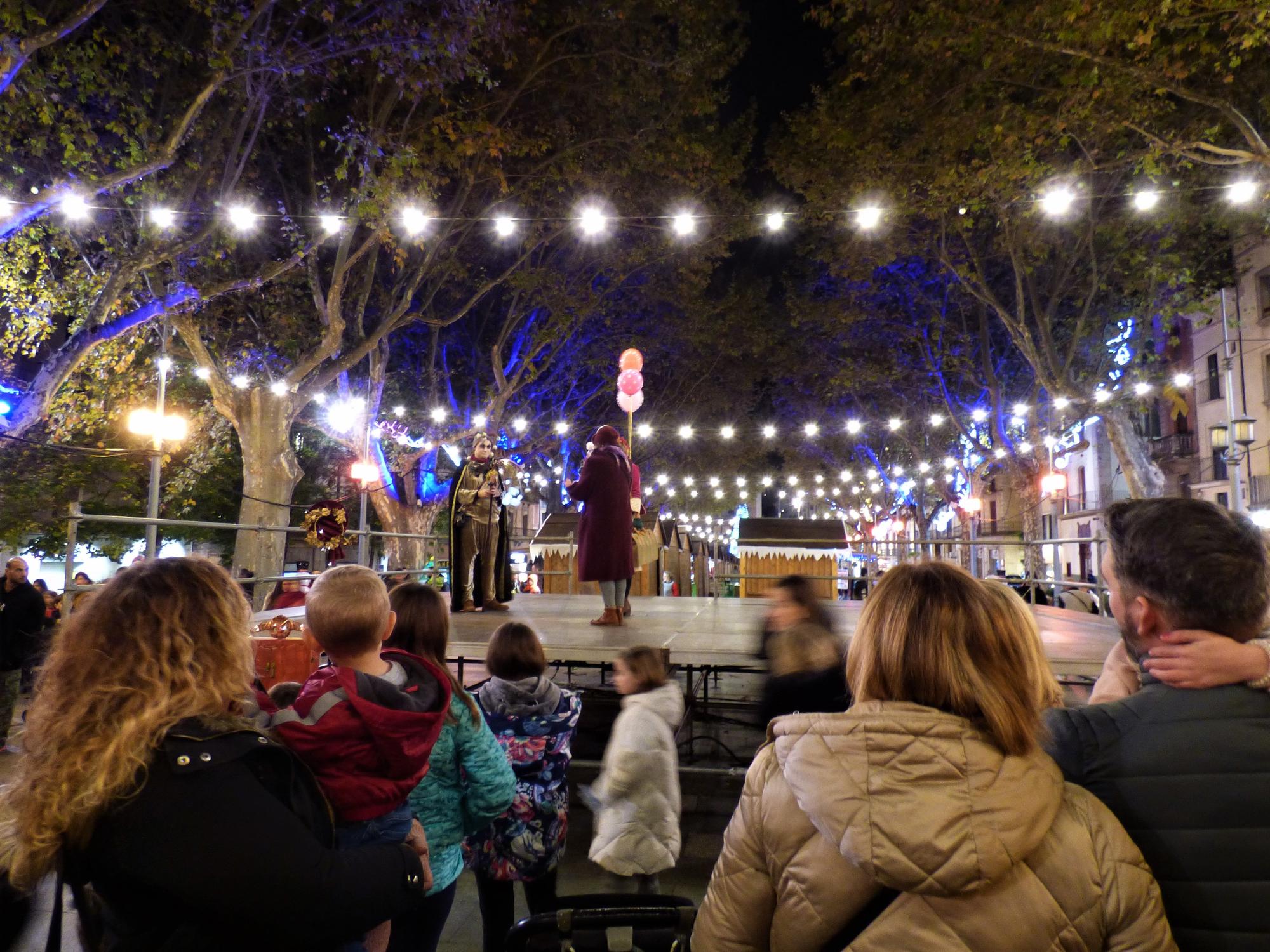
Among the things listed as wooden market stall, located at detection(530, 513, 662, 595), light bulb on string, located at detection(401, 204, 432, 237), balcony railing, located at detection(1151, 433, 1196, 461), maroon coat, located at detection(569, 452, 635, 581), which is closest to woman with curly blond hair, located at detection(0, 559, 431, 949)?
maroon coat, located at detection(569, 452, 635, 581)

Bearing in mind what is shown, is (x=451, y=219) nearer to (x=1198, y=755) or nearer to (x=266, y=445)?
(x=266, y=445)

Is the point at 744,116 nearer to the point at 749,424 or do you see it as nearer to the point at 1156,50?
the point at 1156,50

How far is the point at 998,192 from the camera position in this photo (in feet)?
35.2

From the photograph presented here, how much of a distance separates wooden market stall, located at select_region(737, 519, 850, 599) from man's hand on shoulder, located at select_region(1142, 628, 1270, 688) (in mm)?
11458

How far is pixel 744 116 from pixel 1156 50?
10149 mm

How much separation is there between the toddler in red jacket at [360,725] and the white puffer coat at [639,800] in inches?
55.9

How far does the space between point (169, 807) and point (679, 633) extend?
580 cm

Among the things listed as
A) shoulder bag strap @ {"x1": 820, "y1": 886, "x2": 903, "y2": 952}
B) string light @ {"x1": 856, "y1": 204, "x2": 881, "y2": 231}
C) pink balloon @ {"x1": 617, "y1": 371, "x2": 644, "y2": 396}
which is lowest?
shoulder bag strap @ {"x1": 820, "y1": 886, "x2": 903, "y2": 952}

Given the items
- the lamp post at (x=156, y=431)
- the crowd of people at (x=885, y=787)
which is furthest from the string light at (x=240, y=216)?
the crowd of people at (x=885, y=787)

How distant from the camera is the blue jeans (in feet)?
6.41

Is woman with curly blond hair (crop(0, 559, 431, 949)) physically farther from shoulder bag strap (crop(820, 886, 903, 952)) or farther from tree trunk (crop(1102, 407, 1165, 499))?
tree trunk (crop(1102, 407, 1165, 499))

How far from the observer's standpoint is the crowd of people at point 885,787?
4.28 feet

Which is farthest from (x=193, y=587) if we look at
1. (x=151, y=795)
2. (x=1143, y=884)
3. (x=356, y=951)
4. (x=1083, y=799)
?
(x=1143, y=884)

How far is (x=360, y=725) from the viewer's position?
187 cm
